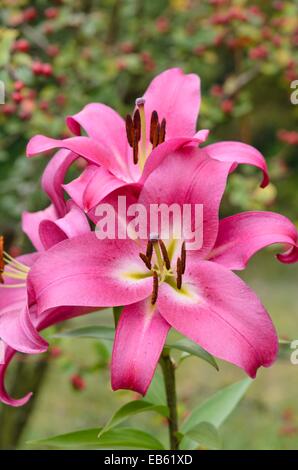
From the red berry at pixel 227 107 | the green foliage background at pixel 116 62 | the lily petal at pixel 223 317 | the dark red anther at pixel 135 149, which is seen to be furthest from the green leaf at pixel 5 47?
the red berry at pixel 227 107

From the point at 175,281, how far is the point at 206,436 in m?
0.17

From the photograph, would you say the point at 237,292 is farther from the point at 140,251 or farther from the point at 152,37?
the point at 152,37

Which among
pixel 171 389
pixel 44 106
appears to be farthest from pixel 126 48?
pixel 171 389

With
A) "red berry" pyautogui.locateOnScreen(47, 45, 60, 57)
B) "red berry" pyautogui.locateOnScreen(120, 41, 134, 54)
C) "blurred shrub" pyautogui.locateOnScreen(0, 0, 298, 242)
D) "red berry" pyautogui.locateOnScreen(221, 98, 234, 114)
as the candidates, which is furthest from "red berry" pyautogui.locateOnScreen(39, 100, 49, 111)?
"red berry" pyautogui.locateOnScreen(221, 98, 234, 114)

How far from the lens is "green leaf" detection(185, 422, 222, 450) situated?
648mm

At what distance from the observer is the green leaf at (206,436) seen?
2.13ft

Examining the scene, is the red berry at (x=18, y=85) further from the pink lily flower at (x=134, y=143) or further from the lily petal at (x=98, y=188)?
the lily petal at (x=98, y=188)

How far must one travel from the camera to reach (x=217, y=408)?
80cm

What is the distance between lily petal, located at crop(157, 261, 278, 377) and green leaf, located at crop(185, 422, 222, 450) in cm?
16

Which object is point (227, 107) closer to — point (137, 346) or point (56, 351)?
point (56, 351)

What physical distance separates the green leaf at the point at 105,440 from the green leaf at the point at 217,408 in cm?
6

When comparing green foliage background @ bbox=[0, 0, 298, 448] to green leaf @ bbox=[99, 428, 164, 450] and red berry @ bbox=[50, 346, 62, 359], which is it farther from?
green leaf @ bbox=[99, 428, 164, 450]
